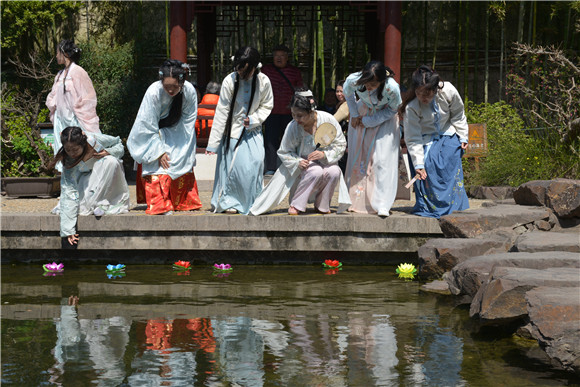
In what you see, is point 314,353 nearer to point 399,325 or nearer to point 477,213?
point 399,325

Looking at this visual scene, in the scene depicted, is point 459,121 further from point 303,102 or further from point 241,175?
point 241,175

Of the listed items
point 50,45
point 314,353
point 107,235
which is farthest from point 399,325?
point 50,45

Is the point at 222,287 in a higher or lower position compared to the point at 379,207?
lower

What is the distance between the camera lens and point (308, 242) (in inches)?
303

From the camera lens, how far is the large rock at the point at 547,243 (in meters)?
6.23

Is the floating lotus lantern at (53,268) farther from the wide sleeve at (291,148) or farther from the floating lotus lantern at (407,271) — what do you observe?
the floating lotus lantern at (407,271)

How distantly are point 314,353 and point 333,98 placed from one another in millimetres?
7271

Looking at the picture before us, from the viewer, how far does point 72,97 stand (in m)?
8.70

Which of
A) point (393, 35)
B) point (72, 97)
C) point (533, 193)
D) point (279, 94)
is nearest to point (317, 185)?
point (533, 193)

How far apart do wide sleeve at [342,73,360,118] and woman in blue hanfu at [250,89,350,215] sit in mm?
311

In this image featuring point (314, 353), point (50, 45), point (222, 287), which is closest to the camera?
point (314, 353)

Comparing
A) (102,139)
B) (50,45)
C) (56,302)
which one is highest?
(50,45)

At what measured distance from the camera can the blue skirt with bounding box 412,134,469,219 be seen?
7.91m

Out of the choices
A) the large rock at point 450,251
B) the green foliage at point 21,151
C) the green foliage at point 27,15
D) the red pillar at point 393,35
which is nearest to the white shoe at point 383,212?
the large rock at point 450,251
